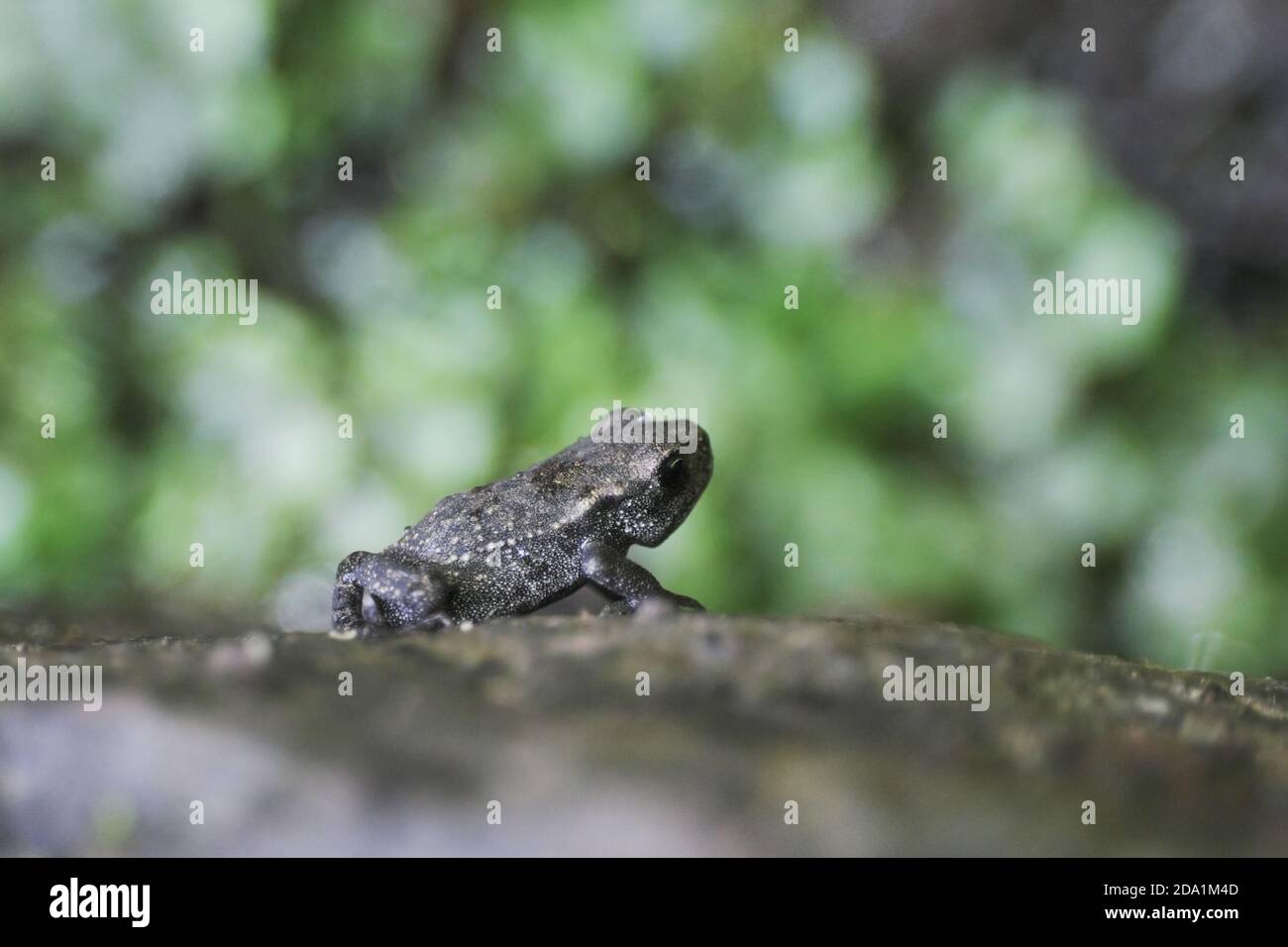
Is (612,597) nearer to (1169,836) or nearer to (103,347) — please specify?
(1169,836)

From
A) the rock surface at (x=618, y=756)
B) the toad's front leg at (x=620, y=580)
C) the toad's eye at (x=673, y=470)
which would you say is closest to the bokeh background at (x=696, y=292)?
the toad's eye at (x=673, y=470)

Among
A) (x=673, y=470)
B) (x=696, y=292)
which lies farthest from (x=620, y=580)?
(x=696, y=292)

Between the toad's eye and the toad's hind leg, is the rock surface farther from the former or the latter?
the toad's eye

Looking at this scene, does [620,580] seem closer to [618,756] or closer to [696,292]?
[618,756]

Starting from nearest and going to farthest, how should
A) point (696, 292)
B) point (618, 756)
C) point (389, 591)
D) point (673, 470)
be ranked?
point (618, 756), point (389, 591), point (673, 470), point (696, 292)

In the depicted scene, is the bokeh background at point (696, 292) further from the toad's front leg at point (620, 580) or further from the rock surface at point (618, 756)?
the rock surface at point (618, 756)
